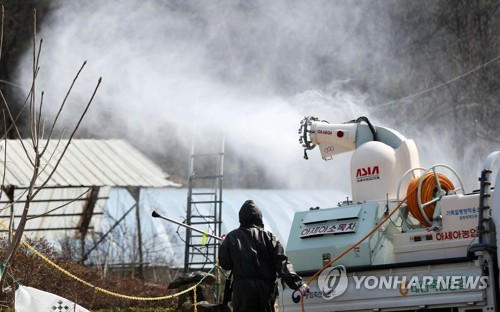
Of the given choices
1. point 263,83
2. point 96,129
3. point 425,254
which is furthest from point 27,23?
point 425,254

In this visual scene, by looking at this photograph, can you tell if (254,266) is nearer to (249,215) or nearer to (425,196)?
(249,215)

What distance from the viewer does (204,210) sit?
25.9 m

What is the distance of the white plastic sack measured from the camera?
1138cm

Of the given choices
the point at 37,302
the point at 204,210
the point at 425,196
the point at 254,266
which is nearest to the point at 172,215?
the point at 204,210

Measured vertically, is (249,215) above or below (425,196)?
below

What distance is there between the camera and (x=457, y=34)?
36.7m

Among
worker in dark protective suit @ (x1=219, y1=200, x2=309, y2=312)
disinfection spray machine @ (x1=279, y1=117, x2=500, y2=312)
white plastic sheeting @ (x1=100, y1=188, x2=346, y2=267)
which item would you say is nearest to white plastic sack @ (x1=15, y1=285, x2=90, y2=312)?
worker in dark protective suit @ (x1=219, y1=200, x2=309, y2=312)

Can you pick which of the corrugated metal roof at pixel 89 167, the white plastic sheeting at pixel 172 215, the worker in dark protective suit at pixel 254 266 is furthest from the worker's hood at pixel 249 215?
the white plastic sheeting at pixel 172 215

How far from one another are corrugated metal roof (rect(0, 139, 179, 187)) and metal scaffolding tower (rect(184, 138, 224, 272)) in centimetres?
110

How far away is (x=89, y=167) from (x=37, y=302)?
1162 cm

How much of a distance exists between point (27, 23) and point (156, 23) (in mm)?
16837

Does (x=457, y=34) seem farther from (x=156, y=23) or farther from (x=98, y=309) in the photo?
(x=98, y=309)

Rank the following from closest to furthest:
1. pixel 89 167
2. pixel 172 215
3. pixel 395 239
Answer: pixel 395 239 → pixel 89 167 → pixel 172 215

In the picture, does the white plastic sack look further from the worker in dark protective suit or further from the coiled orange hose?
the coiled orange hose
